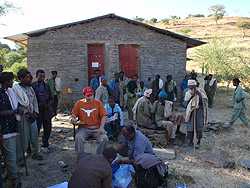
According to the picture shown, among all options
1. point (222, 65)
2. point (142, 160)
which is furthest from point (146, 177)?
point (222, 65)

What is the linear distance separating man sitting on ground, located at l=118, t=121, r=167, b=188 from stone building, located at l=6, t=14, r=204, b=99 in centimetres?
914

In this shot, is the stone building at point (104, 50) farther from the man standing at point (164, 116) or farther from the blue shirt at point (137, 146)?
the blue shirt at point (137, 146)

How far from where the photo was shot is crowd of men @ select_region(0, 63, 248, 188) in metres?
5.53

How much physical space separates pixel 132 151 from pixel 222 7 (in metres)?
66.5

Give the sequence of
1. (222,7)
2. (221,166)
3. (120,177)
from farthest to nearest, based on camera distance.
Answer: (222,7) → (221,166) → (120,177)

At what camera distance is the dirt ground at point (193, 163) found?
26.4 ft

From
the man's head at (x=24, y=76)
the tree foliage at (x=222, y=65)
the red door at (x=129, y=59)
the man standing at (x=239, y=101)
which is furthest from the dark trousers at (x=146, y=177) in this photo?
the tree foliage at (x=222, y=65)

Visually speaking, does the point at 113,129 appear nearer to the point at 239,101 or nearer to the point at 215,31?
the point at 239,101

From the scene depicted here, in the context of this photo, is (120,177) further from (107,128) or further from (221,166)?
(107,128)

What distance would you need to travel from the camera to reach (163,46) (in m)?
16.7

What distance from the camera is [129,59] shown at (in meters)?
16.6

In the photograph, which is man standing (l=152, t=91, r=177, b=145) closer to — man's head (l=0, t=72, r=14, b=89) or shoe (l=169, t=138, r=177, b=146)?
shoe (l=169, t=138, r=177, b=146)

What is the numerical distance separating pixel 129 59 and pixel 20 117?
9.64 m

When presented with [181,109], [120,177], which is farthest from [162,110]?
[181,109]
